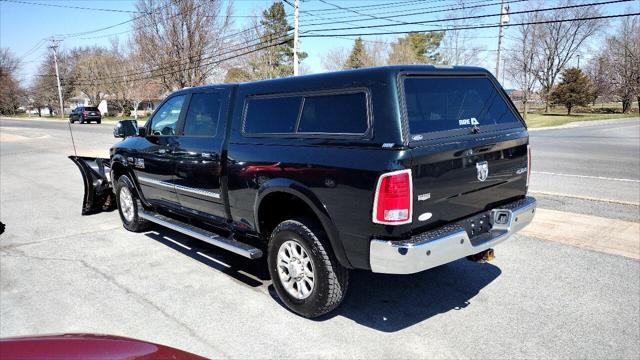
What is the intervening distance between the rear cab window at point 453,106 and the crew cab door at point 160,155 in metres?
3.02

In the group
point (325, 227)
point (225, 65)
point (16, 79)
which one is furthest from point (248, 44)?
point (16, 79)

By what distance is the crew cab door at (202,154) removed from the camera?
4852 millimetres

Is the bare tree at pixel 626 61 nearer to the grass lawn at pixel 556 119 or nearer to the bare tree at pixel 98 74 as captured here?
the grass lawn at pixel 556 119

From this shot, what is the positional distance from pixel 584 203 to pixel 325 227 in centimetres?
595

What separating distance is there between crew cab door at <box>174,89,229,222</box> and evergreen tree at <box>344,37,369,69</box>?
47770 mm

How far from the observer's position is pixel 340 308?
4.18 m

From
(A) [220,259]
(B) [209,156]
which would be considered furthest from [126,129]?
(A) [220,259]

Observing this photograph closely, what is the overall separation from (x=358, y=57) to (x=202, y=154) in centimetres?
5009

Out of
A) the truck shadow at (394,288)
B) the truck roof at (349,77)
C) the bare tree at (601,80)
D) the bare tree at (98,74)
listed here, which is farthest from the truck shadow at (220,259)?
the bare tree at (601,80)

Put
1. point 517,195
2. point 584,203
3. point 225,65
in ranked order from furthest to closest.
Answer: point 225,65, point 584,203, point 517,195

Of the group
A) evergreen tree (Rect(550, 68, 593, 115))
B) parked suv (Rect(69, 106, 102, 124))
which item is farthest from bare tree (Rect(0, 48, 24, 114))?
evergreen tree (Rect(550, 68, 593, 115))

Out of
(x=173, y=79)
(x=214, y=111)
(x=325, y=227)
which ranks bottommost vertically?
(x=325, y=227)

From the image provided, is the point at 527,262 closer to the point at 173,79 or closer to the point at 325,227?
the point at 325,227

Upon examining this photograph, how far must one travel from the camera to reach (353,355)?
338cm
